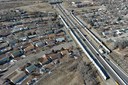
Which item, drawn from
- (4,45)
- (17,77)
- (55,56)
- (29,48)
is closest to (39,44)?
(29,48)

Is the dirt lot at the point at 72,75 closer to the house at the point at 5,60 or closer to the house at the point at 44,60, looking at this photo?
the house at the point at 44,60

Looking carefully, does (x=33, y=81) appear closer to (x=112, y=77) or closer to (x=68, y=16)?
(x=112, y=77)

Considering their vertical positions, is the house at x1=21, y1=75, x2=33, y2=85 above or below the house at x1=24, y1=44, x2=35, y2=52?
below

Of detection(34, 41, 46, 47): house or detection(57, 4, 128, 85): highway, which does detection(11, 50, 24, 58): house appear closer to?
detection(34, 41, 46, 47): house

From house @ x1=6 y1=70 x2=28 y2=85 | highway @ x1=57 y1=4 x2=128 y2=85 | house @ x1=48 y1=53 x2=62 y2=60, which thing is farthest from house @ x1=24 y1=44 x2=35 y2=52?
highway @ x1=57 y1=4 x2=128 y2=85

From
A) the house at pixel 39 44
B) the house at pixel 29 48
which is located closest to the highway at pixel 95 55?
the house at pixel 39 44

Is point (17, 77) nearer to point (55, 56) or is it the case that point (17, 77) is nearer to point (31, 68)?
point (31, 68)

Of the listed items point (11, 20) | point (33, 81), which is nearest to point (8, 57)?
point (33, 81)

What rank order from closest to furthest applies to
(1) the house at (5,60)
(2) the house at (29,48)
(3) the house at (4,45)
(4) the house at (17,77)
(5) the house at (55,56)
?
1. (4) the house at (17,77)
2. (1) the house at (5,60)
3. (5) the house at (55,56)
4. (2) the house at (29,48)
5. (3) the house at (4,45)
